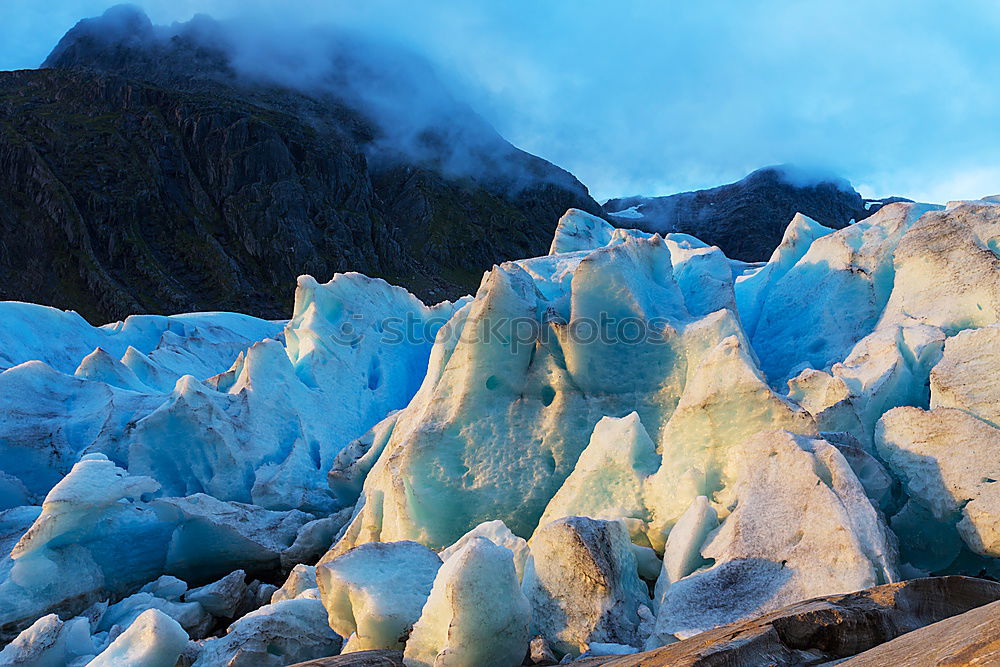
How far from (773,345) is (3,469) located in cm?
816

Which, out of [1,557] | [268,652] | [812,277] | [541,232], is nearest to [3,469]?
[1,557]

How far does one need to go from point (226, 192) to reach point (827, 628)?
53962mm

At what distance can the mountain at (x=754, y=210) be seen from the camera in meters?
52.6

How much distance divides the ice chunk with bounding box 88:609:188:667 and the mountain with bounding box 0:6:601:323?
4092cm

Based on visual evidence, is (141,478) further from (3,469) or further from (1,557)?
(3,469)

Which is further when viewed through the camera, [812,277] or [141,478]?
[812,277]

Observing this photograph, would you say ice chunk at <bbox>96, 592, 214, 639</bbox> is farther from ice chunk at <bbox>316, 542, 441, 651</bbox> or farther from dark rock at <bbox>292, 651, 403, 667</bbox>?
dark rock at <bbox>292, 651, 403, 667</bbox>

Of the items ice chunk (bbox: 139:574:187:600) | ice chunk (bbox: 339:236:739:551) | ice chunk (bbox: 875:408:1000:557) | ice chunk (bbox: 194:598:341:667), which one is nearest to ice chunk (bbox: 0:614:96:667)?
Result: ice chunk (bbox: 194:598:341:667)

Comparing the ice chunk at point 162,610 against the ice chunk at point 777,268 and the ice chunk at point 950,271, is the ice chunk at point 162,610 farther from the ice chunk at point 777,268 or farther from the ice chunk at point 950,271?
the ice chunk at point 777,268

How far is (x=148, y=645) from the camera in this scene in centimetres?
356

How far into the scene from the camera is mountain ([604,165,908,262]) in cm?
5259

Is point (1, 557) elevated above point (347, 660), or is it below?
above

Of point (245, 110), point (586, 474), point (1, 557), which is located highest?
point (245, 110)

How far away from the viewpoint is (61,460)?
26.1 feet
